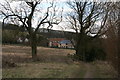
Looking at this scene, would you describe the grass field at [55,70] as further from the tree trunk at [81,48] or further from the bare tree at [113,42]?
the tree trunk at [81,48]

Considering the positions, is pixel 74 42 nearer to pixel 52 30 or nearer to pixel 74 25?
pixel 74 25

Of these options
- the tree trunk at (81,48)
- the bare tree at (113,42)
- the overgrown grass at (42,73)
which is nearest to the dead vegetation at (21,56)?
the tree trunk at (81,48)

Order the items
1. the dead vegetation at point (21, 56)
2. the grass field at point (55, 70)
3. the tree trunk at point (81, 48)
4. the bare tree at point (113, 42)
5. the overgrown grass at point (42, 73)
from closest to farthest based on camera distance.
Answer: the bare tree at point (113, 42), the overgrown grass at point (42, 73), the grass field at point (55, 70), the dead vegetation at point (21, 56), the tree trunk at point (81, 48)

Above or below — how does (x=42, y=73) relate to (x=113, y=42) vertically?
below

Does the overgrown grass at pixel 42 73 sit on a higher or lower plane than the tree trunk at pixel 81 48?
lower

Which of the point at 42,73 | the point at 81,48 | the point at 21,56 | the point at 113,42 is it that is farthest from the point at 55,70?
the point at 81,48

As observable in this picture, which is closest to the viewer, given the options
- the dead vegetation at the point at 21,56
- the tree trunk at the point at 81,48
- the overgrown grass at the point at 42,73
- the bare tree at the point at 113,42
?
the bare tree at the point at 113,42

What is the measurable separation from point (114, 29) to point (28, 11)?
1812cm

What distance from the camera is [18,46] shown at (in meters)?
31.3

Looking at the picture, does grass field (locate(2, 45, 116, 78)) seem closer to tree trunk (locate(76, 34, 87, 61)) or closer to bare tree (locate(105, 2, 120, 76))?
bare tree (locate(105, 2, 120, 76))

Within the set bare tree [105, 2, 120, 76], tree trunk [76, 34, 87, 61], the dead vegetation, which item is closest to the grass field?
the dead vegetation

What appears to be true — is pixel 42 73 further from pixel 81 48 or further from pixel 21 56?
pixel 81 48

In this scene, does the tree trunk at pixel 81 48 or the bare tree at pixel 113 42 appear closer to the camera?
the bare tree at pixel 113 42

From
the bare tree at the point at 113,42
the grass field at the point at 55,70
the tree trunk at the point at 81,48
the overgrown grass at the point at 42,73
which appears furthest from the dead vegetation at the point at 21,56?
the bare tree at the point at 113,42
